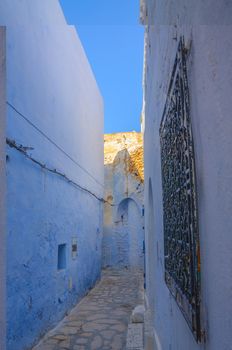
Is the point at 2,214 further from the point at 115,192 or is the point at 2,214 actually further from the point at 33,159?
the point at 115,192

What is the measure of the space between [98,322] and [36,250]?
242 centimetres

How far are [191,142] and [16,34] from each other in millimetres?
4170

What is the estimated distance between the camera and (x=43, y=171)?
5.73 meters

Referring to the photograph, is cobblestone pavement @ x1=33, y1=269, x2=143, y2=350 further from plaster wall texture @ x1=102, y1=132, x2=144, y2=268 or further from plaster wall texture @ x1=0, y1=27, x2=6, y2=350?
plaster wall texture @ x1=102, y1=132, x2=144, y2=268

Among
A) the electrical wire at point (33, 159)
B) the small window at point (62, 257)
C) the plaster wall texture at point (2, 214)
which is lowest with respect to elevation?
the small window at point (62, 257)

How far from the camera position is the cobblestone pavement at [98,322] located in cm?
539

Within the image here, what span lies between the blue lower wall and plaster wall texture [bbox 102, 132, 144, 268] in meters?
6.91

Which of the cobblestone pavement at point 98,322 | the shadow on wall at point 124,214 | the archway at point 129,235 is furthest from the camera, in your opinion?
the shadow on wall at point 124,214

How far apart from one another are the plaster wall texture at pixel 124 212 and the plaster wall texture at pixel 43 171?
5717 mm

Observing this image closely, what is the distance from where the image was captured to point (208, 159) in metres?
1.24

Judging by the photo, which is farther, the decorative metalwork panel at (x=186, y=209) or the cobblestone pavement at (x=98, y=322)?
the cobblestone pavement at (x=98, y=322)

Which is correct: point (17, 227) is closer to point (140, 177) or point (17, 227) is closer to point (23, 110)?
point (23, 110)

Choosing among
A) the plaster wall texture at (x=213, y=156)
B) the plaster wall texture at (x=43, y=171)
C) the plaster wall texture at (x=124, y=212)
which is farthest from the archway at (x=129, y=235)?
the plaster wall texture at (x=213, y=156)

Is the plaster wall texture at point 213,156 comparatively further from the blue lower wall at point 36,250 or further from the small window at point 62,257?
the small window at point 62,257
